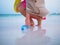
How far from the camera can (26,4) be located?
1.00 meters

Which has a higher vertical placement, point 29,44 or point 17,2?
point 17,2

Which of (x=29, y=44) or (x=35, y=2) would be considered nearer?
(x=29, y=44)

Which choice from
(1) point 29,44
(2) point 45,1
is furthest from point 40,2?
(1) point 29,44

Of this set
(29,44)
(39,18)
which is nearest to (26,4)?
(39,18)

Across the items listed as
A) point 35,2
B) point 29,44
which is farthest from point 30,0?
point 29,44

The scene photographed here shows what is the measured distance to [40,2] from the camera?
100 centimetres

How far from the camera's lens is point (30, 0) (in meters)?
0.99

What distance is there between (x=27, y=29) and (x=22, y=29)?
0.04 metres

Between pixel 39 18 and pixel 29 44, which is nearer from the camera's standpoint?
pixel 29 44

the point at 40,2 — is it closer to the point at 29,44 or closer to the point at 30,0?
the point at 30,0

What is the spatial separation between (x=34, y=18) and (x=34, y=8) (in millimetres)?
95

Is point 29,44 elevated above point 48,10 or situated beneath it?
situated beneath

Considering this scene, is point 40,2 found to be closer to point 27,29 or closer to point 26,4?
point 26,4

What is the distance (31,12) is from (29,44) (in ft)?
1.33
